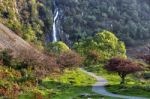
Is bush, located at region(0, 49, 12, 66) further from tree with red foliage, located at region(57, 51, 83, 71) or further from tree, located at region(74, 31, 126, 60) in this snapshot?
tree, located at region(74, 31, 126, 60)

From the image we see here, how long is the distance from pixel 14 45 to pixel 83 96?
35.9 metres

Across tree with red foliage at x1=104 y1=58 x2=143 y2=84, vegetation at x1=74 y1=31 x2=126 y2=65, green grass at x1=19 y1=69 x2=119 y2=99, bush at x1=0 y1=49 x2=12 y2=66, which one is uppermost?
vegetation at x1=74 y1=31 x2=126 y2=65

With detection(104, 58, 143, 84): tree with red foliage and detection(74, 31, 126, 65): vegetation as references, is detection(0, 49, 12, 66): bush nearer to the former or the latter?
detection(104, 58, 143, 84): tree with red foliage

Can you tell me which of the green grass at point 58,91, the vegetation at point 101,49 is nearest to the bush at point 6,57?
the green grass at point 58,91

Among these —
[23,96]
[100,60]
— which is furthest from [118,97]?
[100,60]

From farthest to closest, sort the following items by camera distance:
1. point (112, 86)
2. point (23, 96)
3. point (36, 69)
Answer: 1. point (112, 86)
2. point (36, 69)
3. point (23, 96)

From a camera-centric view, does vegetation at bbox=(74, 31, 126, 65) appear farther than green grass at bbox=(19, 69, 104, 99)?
Yes

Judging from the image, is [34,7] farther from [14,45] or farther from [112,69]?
[112,69]

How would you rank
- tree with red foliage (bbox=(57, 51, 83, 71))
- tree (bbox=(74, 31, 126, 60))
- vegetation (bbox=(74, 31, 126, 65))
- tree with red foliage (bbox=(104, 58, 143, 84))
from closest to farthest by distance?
tree with red foliage (bbox=(104, 58, 143, 84)) < tree with red foliage (bbox=(57, 51, 83, 71)) < vegetation (bbox=(74, 31, 126, 65)) < tree (bbox=(74, 31, 126, 60))

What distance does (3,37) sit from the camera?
98.6 metres

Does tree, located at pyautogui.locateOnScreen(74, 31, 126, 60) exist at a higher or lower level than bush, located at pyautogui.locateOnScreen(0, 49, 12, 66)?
higher

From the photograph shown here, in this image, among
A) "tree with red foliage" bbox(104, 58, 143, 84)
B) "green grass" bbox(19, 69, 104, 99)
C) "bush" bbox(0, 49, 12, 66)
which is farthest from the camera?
"tree with red foliage" bbox(104, 58, 143, 84)

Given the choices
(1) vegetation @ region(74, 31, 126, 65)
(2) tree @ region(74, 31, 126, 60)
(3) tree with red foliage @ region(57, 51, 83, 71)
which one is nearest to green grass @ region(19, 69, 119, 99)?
(3) tree with red foliage @ region(57, 51, 83, 71)

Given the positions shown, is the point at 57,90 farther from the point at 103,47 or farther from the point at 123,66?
the point at 103,47
